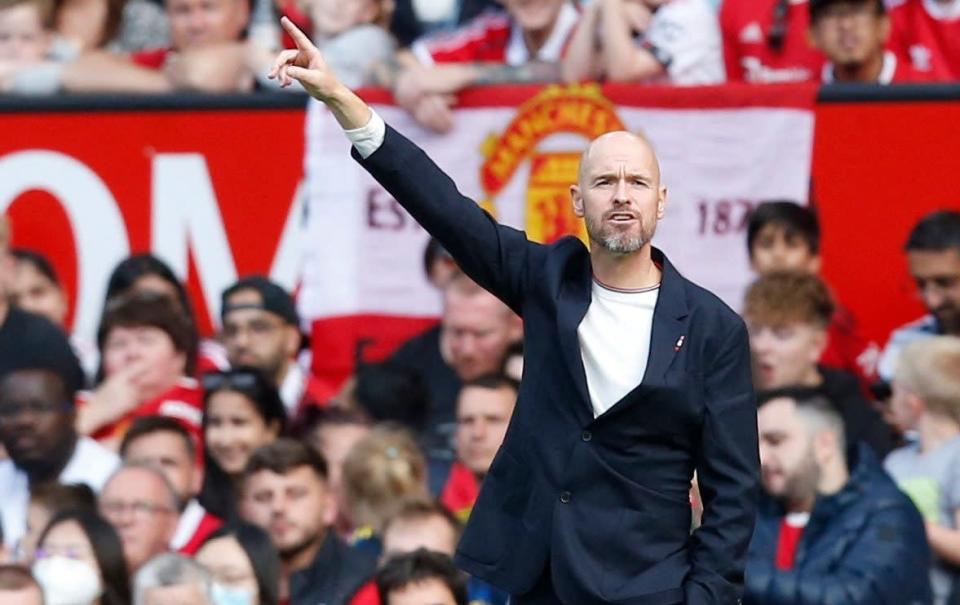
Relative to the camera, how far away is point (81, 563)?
24.2 feet

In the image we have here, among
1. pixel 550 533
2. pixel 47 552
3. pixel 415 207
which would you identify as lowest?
pixel 47 552

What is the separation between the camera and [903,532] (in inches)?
Answer: 268

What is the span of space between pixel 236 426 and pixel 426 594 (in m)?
1.52

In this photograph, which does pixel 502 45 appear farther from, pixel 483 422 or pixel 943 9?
pixel 483 422

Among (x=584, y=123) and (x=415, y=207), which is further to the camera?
(x=584, y=123)

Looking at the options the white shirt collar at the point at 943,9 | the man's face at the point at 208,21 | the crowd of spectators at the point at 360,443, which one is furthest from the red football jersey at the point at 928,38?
the man's face at the point at 208,21

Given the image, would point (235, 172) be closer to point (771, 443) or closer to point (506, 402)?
point (506, 402)

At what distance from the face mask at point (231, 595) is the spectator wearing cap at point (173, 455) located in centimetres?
68

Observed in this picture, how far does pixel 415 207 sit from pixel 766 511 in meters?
2.60

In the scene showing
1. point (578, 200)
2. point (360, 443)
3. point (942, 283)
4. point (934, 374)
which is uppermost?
point (578, 200)

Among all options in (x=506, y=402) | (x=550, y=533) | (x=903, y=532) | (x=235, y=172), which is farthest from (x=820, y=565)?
(x=235, y=172)

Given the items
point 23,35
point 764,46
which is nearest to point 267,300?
point 23,35

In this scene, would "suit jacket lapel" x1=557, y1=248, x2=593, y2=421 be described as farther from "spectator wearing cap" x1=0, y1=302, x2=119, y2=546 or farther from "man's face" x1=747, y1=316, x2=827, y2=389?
"spectator wearing cap" x1=0, y1=302, x2=119, y2=546

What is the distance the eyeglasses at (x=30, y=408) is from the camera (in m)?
8.29
